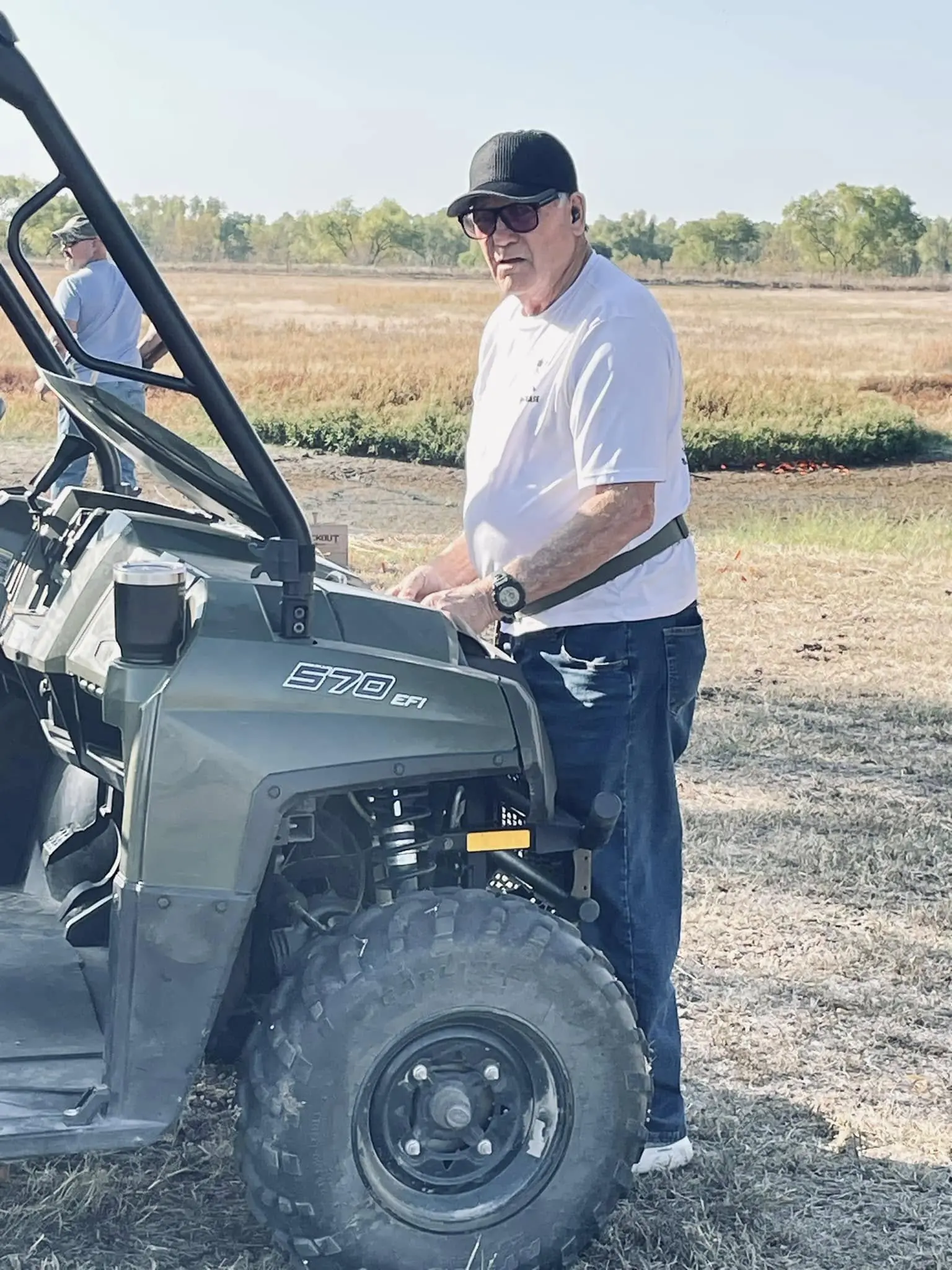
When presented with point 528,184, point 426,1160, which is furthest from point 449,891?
point 528,184

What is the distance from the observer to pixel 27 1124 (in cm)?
242

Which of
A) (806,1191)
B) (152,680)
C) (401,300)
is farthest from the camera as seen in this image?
(401,300)

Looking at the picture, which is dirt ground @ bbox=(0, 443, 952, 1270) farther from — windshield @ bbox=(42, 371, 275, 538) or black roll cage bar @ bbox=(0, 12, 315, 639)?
windshield @ bbox=(42, 371, 275, 538)

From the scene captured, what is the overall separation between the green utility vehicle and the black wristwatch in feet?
0.32

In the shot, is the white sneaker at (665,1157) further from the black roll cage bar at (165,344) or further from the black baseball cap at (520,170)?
the black baseball cap at (520,170)

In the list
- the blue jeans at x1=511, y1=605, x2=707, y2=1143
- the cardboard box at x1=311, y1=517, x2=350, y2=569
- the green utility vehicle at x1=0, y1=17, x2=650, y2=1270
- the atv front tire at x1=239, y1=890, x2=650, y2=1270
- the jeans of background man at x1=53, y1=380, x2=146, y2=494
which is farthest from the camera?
the cardboard box at x1=311, y1=517, x2=350, y2=569

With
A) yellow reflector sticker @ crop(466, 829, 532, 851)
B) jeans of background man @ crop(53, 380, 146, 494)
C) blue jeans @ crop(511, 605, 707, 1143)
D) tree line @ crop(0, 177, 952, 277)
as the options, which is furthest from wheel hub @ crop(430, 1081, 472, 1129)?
tree line @ crop(0, 177, 952, 277)

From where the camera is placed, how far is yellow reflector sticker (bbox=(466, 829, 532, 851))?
9.00 ft

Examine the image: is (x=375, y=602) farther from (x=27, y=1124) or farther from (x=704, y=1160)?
(x=704, y=1160)

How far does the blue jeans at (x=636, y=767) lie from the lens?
3.08 metres

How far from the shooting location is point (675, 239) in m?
47.5

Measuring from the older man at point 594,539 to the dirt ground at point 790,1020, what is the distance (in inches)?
10.6

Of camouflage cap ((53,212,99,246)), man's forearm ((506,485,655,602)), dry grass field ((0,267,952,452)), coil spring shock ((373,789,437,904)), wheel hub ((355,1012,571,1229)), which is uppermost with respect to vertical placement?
camouflage cap ((53,212,99,246))

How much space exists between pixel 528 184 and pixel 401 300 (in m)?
34.0
